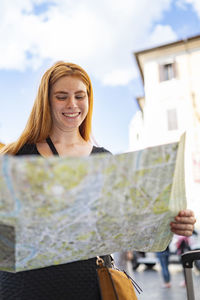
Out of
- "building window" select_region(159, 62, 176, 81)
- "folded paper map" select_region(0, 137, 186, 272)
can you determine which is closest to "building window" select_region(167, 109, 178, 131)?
"building window" select_region(159, 62, 176, 81)

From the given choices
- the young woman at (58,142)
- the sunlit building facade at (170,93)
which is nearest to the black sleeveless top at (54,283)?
the young woman at (58,142)

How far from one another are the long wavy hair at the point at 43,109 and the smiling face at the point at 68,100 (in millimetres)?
14

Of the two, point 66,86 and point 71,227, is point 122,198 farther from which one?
point 66,86

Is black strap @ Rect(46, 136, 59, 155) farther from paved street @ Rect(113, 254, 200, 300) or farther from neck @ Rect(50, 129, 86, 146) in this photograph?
paved street @ Rect(113, 254, 200, 300)

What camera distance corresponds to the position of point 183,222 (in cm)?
67

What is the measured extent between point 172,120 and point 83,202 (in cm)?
1086

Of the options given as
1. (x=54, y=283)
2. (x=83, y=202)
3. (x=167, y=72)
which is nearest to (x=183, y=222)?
(x=83, y=202)

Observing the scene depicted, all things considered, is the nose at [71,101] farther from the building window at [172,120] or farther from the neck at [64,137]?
the building window at [172,120]

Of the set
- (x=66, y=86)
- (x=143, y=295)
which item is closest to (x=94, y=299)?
(x=66, y=86)

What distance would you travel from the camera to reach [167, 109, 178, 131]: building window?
36.0ft

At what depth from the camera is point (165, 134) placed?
1090cm

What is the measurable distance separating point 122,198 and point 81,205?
0.24 feet

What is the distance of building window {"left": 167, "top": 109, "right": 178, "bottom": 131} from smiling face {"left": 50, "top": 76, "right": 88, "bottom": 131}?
10.3m

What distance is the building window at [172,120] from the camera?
10988 mm
